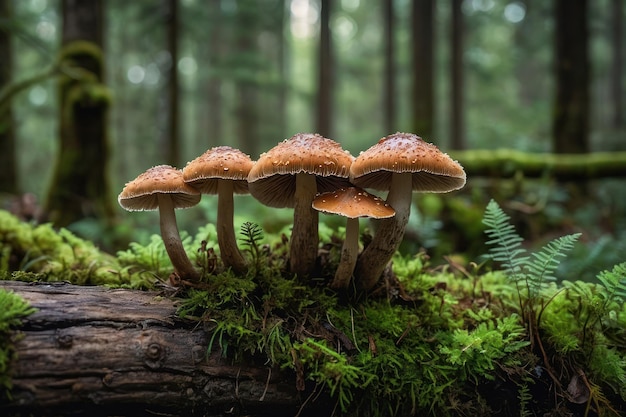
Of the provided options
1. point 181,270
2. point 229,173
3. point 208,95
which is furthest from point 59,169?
point 208,95

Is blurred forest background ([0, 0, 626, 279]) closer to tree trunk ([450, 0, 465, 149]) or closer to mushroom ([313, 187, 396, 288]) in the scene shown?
tree trunk ([450, 0, 465, 149])

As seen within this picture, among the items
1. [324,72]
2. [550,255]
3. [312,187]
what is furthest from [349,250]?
[324,72]

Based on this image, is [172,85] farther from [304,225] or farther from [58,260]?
[304,225]

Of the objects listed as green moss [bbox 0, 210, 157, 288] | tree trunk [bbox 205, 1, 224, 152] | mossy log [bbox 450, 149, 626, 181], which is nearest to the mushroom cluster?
green moss [bbox 0, 210, 157, 288]

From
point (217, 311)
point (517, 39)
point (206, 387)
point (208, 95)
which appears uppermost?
point (517, 39)

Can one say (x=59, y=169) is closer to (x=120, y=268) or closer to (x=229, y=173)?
(x=120, y=268)
